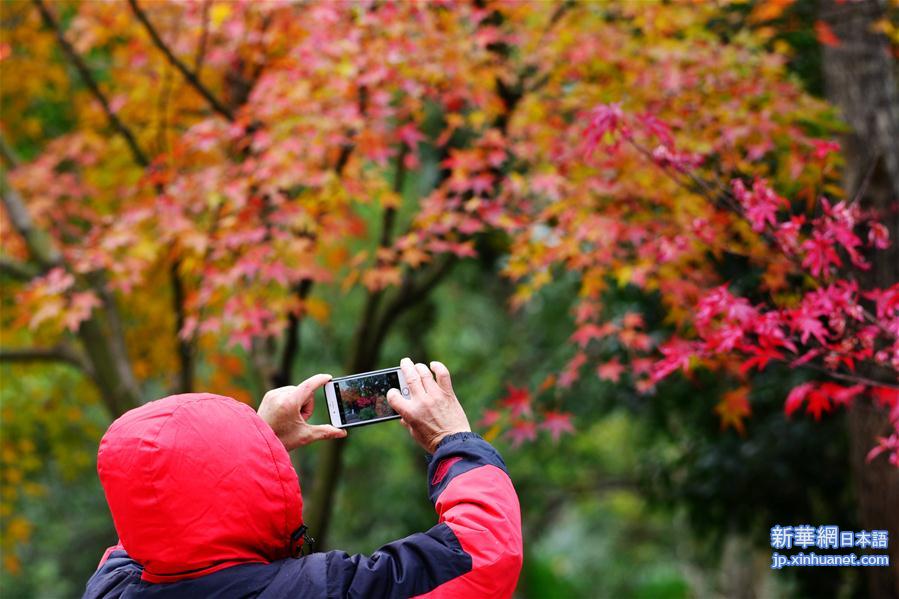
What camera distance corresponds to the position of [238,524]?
1385mm

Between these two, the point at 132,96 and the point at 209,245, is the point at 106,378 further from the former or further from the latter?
the point at 132,96

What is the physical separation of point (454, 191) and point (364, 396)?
10.6 ft

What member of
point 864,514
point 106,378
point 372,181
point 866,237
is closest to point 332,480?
point 106,378

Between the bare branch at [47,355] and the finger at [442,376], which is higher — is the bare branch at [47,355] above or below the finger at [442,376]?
below

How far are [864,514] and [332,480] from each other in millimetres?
3218

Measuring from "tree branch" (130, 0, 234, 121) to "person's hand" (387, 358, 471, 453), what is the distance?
140 inches

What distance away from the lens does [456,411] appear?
1619 millimetres

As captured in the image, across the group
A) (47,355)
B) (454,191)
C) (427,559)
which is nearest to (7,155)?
(47,355)

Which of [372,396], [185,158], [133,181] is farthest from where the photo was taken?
[133,181]

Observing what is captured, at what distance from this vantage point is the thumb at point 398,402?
1630 millimetres

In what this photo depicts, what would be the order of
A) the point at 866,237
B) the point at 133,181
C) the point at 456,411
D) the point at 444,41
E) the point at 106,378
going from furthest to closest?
1. the point at 133,181
2. the point at 106,378
3. the point at 444,41
4. the point at 866,237
5. the point at 456,411

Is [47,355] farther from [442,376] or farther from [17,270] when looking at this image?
[442,376]

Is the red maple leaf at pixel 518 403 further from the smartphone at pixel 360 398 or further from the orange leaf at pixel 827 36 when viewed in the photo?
the smartphone at pixel 360 398

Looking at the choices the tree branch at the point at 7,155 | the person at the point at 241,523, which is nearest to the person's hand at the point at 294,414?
the person at the point at 241,523
